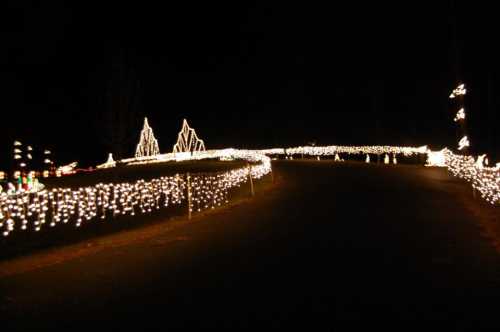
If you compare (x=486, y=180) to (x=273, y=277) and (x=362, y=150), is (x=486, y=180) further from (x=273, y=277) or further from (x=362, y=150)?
(x=362, y=150)

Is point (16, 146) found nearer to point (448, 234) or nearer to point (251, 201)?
point (251, 201)

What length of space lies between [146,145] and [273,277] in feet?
140

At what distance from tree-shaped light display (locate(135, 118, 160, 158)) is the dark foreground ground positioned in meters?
35.0

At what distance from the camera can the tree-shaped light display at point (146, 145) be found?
48375mm

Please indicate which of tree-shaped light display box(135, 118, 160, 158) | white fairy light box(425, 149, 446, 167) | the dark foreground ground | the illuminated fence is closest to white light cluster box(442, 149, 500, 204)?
the dark foreground ground

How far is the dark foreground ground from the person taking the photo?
233 inches

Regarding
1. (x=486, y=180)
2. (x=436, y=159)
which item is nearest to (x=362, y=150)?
(x=436, y=159)

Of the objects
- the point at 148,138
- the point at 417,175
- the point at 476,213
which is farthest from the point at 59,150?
the point at 476,213

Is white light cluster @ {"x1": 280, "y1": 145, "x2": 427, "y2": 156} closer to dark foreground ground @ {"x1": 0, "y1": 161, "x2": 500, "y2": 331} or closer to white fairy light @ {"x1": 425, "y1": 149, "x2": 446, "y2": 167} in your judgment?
white fairy light @ {"x1": 425, "y1": 149, "x2": 446, "y2": 167}

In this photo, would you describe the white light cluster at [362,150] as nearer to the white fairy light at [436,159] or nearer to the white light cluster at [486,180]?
the white fairy light at [436,159]

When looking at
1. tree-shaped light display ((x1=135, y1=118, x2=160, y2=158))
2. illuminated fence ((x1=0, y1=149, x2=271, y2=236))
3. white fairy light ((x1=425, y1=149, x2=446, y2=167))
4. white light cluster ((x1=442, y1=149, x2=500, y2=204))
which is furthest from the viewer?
tree-shaped light display ((x1=135, y1=118, x2=160, y2=158))

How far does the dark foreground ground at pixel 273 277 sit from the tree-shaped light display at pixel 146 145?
35.0 metres

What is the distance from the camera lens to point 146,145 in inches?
1937

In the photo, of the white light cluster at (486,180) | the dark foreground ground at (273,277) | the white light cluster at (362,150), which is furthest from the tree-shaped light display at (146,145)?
the dark foreground ground at (273,277)
